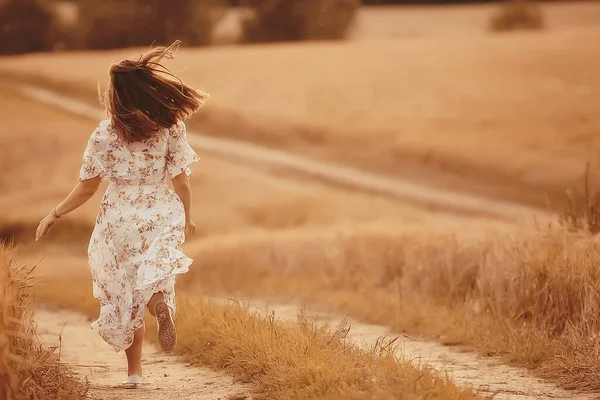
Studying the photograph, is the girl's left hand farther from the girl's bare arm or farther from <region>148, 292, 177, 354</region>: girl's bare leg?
<region>148, 292, 177, 354</region>: girl's bare leg

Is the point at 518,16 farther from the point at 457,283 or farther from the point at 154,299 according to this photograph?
the point at 154,299

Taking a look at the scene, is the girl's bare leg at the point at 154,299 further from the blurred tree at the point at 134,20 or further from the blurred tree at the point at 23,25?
the blurred tree at the point at 134,20

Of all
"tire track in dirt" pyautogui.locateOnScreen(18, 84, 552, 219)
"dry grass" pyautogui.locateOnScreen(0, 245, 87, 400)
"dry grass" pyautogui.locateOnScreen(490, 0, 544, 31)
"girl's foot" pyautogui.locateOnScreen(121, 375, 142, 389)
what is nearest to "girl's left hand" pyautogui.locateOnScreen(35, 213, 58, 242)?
"dry grass" pyautogui.locateOnScreen(0, 245, 87, 400)

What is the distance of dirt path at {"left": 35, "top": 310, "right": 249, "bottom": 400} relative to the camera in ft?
16.5

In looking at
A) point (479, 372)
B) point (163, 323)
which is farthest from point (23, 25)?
point (479, 372)

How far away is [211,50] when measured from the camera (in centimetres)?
2498

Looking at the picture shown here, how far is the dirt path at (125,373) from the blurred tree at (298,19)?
20227 mm

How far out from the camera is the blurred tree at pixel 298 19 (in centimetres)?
2808

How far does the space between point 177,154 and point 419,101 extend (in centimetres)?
1632

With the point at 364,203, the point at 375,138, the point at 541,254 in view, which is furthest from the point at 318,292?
the point at 375,138

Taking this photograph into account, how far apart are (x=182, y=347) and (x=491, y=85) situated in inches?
640

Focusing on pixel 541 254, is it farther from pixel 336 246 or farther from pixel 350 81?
pixel 350 81

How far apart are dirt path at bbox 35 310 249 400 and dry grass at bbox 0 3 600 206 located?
29.0 ft

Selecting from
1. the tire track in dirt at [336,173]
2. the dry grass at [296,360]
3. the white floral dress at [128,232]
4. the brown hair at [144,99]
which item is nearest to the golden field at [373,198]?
the dry grass at [296,360]
